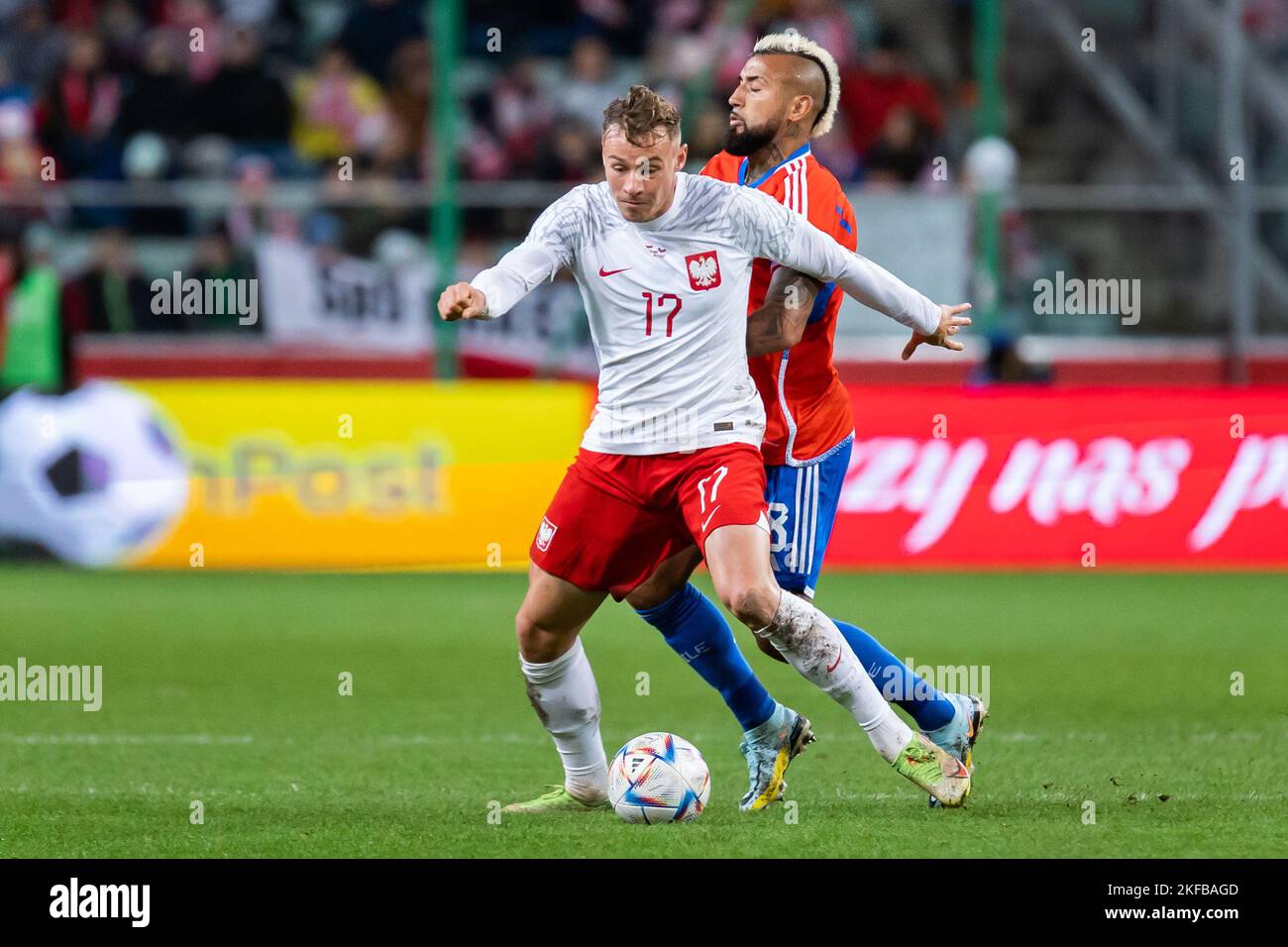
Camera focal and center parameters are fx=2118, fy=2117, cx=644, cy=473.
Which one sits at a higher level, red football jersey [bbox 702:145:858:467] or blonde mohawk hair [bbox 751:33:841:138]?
blonde mohawk hair [bbox 751:33:841:138]

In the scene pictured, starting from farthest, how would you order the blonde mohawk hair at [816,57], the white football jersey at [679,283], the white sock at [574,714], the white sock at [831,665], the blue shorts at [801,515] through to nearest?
the blonde mohawk hair at [816,57] < the blue shorts at [801,515] < the white sock at [574,714] < the white football jersey at [679,283] < the white sock at [831,665]

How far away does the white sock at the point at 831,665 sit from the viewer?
632cm

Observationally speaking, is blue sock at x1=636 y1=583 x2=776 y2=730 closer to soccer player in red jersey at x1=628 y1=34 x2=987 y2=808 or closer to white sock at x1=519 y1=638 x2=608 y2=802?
soccer player in red jersey at x1=628 y1=34 x2=987 y2=808

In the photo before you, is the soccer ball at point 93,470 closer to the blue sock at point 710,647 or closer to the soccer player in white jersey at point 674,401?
the blue sock at point 710,647

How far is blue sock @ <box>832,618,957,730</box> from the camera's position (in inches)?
271

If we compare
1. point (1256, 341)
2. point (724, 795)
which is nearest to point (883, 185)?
point (1256, 341)

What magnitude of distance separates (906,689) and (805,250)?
1.48m

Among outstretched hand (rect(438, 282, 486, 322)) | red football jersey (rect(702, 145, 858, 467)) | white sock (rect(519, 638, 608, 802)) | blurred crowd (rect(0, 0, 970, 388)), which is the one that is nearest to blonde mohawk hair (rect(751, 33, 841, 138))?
red football jersey (rect(702, 145, 858, 467))

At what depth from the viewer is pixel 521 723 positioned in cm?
874

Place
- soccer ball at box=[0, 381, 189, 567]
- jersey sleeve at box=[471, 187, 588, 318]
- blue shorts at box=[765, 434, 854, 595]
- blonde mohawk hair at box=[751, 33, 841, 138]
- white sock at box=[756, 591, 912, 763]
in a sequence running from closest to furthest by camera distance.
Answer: jersey sleeve at box=[471, 187, 588, 318], white sock at box=[756, 591, 912, 763], blue shorts at box=[765, 434, 854, 595], blonde mohawk hair at box=[751, 33, 841, 138], soccer ball at box=[0, 381, 189, 567]

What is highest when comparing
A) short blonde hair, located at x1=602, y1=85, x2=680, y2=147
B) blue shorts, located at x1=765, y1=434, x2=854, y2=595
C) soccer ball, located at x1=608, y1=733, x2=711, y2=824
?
short blonde hair, located at x1=602, y1=85, x2=680, y2=147

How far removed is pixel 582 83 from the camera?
1800 centimetres

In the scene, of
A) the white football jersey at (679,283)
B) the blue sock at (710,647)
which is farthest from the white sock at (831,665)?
the white football jersey at (679,283)

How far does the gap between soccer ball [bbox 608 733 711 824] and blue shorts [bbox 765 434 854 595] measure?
662 millimetres
